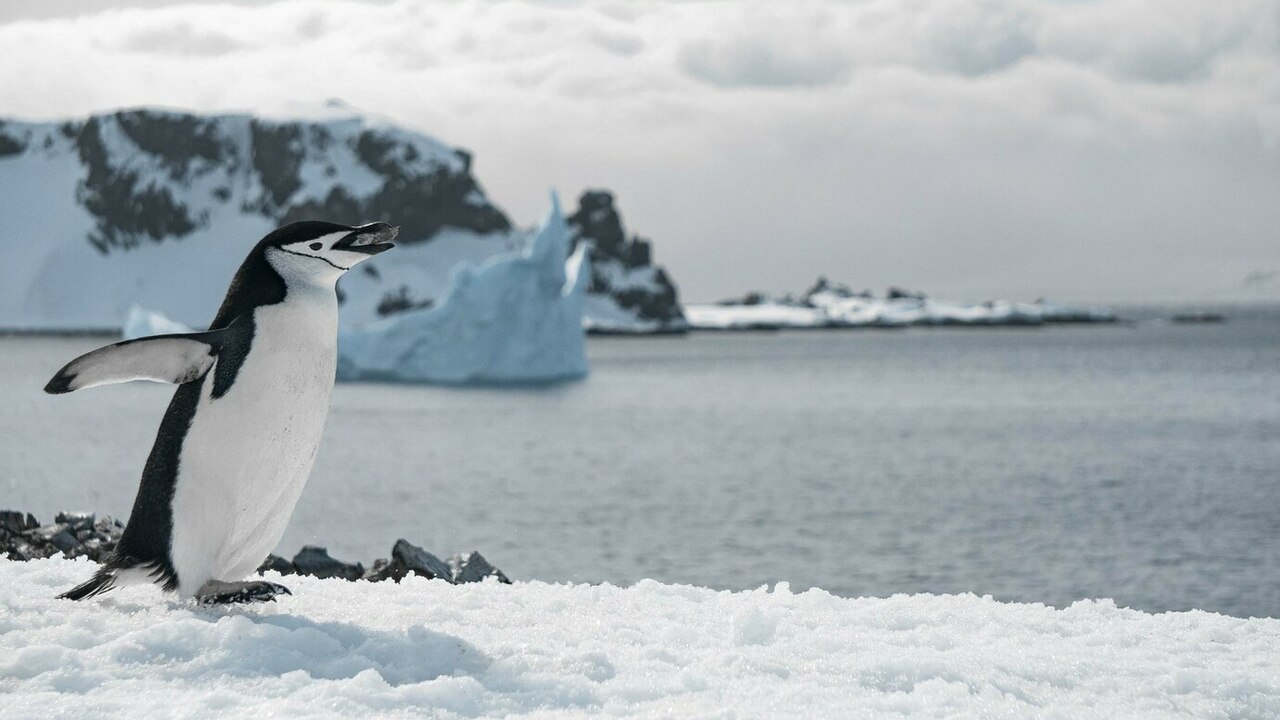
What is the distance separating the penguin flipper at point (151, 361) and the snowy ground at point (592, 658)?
0.90m

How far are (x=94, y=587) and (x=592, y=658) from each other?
2032mm

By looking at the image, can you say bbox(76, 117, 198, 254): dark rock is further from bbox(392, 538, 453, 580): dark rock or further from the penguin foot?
the penguin foot

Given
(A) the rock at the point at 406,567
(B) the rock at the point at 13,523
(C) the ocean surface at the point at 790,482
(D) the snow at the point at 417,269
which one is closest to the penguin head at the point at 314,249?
(A) the rock at the point at 406,567

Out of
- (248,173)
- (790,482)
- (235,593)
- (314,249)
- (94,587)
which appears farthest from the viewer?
(248,173)

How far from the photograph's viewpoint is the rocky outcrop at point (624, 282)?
14838cm

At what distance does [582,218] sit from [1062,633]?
150 meters

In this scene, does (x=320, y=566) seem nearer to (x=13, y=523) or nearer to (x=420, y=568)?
(x=420, y=568)

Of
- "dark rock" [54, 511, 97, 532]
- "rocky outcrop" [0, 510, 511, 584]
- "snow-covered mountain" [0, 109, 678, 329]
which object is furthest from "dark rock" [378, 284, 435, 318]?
"rocky outcrop" [0, 510, 511, 584]

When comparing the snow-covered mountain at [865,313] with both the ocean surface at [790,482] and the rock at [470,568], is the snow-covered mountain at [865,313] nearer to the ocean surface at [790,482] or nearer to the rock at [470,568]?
the ocean surface at [790,482]

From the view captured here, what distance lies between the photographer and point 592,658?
4.64 meters

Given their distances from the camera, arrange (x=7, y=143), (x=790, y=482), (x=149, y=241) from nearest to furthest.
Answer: (x=790, y=482) < (x=149, y=241) < (x=7, y=143)

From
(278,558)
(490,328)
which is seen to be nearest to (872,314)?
(490,328)

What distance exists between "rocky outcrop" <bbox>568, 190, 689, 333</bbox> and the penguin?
460ft

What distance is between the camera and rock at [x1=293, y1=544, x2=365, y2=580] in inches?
328
